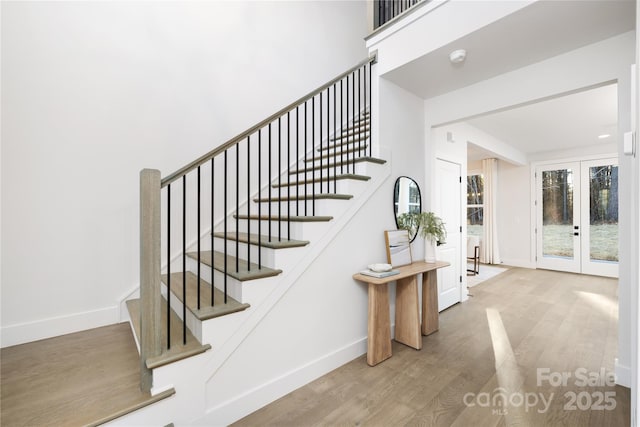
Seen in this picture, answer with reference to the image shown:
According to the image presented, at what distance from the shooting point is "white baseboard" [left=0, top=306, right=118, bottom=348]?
215cm

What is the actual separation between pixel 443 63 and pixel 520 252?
5.98m

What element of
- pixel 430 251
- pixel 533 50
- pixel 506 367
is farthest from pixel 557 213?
pixel 506 367

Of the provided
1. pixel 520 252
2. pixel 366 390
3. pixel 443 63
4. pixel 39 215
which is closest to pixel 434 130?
pixel 443 63

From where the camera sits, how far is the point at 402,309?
2822mm

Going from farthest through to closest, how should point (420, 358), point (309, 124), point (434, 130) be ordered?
point (309, 124), point (434, 130), point (420, 358)

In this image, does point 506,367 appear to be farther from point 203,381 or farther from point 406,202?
point 203,381

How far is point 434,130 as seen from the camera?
355 centimetres

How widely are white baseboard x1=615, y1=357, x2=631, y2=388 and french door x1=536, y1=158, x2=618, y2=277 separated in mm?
4775

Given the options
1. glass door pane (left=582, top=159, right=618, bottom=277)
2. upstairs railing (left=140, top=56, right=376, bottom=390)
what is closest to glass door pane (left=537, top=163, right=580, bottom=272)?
glass door pane (left=582, top=159, right=618, bottom=277)

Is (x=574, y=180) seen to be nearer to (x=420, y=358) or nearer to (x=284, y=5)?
(x=420, y=358)

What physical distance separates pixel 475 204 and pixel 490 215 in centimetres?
60

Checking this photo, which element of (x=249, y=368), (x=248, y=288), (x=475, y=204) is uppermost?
(x=475, y=204)

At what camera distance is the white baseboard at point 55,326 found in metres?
2.15

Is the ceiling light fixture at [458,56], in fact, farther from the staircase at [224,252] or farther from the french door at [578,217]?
the french door at [578,217]
